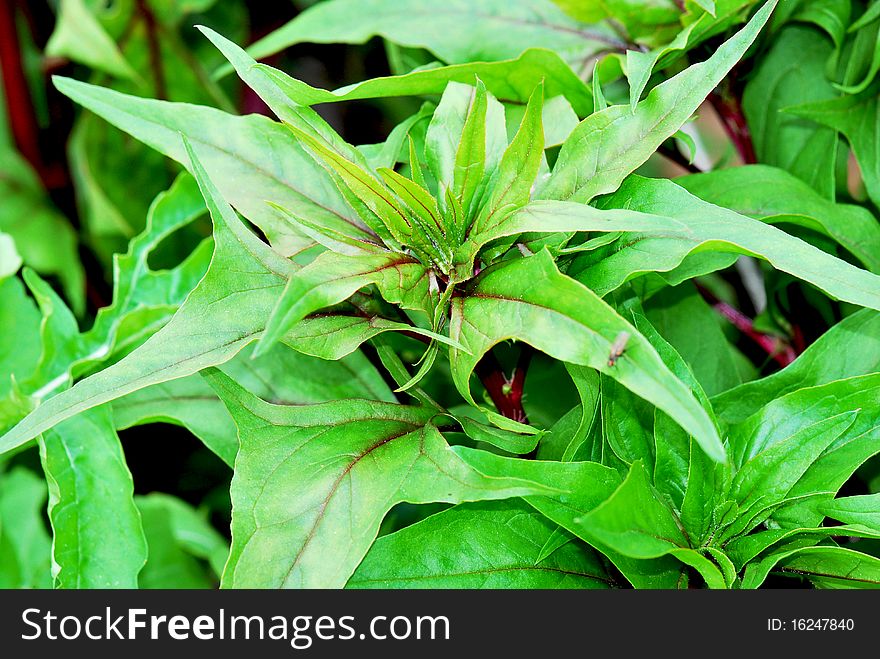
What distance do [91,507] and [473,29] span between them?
414 mm

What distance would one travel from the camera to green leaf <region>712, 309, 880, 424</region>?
49 centimetres

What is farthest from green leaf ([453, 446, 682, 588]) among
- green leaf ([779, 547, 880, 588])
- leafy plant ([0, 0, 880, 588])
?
green leaf ([779, 547, 880, 588])

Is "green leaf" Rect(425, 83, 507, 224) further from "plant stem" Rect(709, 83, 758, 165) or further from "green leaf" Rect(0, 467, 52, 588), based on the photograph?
"green leaf" Rect(0, 467, 52, 588)

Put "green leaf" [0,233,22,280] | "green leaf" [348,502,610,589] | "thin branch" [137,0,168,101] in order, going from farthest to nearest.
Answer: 1. "thin branch" [137,0,168,101]
2. "green leaf" [0,233,22,280]
3. "green leaf" [348,502,610,589]

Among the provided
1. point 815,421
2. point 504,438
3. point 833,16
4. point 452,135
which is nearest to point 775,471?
point 815,421

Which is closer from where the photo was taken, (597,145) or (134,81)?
(597,145)

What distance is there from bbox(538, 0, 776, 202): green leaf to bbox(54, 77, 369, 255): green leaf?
0.13 metres

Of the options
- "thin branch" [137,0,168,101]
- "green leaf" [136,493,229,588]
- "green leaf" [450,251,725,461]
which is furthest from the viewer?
"thin branch" [137,0,168,101]

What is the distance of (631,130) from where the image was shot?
42 centimetres

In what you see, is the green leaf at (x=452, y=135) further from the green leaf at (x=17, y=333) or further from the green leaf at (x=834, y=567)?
the green leaf at (x=17, y=333)

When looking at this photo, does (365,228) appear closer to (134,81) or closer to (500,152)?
(500,152)

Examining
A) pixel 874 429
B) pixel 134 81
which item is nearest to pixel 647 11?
pixel 874 429

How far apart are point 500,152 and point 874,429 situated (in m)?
0.24

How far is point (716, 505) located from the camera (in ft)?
1.43
